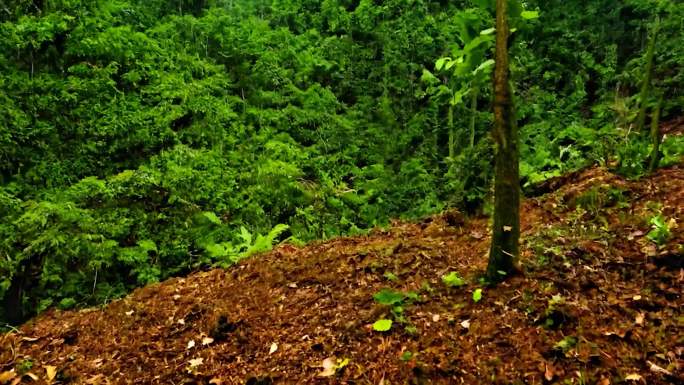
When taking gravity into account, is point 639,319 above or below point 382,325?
above

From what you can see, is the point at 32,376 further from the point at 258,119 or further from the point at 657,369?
the point at 258,119

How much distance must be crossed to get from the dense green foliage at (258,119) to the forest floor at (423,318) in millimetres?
1535

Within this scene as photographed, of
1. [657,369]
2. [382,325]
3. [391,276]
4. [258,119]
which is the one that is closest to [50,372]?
[382,325]

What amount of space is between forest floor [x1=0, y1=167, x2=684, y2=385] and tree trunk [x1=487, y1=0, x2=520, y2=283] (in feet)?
1.44

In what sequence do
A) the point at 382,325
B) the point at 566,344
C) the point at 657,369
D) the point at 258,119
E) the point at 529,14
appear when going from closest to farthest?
1. the point at 657,369
2. the point at 566,344
3. the point at 529,14
4. the point at 382,325
5. the point at 258,119

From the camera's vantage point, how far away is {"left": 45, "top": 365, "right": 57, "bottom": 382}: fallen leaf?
3881mm

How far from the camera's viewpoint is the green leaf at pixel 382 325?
3.73 m

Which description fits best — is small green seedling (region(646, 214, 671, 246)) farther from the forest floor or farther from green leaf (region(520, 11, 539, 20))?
green leaf (region(520, 11, 539, 20))

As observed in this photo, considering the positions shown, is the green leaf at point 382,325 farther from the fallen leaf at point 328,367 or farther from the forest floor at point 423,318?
the fallen leaf at point 328,367

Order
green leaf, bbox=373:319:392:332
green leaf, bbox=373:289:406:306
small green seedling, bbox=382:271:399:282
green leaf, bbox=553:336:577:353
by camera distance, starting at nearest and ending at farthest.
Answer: green leaf, bbox=553:336:577:353, green leaf, bbox=373:319:392:332, green leaf, bbox=373:289:406:306, small green seedling, bbox=382:271:399:282

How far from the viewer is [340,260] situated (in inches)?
221

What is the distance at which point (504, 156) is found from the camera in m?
3.62

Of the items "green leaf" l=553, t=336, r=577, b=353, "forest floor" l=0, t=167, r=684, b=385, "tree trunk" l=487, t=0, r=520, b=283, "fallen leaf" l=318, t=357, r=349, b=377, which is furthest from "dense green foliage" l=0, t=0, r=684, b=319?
"fallen leaf" l=318, t=357, r=349, b=377

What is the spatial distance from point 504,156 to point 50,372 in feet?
14.7
